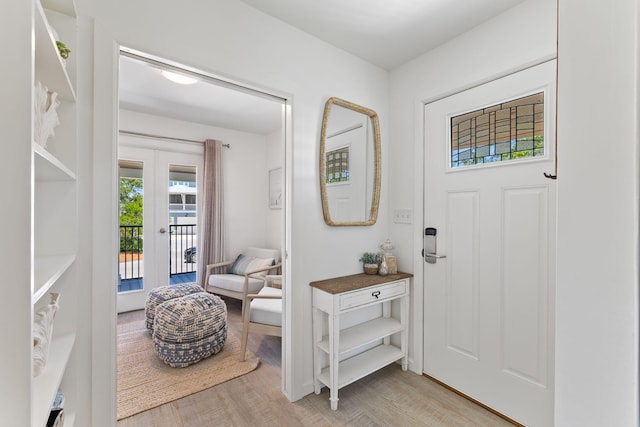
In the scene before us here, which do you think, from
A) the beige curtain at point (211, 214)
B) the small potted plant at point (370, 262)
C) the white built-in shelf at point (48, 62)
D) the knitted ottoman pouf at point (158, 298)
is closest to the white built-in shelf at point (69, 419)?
the white built-in shelf at point (48, 62)

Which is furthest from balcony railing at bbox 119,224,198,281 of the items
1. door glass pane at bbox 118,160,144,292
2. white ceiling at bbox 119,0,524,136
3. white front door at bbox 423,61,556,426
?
white front door at bbox 423,61,556,426

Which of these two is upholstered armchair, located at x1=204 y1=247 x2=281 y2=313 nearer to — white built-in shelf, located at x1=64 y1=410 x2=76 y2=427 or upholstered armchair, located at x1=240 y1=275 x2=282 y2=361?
upholstered armchair, located at x1=240 y1=275 x2=282 y2=361

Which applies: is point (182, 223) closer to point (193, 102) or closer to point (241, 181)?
point (241, 181)

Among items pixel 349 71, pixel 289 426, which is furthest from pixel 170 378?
pixel 349 71

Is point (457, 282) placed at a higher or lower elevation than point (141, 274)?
higher

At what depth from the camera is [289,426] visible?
1563 mm

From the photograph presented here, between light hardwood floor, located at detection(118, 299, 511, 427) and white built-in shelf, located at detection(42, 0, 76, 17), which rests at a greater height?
white built-in shelf, located at detection(42, 0, 76, 17)

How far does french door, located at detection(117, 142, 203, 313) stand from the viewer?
3389 mm

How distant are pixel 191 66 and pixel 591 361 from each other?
183 cm

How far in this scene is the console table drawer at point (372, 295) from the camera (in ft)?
5.89

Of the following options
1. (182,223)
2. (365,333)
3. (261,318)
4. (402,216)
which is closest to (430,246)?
(402,216)

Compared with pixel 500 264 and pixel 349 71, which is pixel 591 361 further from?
pixel 349 71

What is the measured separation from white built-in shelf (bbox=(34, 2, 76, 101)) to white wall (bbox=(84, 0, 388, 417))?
0.16m

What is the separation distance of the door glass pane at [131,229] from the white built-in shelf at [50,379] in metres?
2.66
